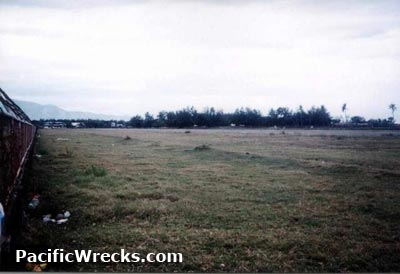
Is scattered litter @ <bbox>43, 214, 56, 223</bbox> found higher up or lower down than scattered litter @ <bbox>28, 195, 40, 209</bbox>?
lower down

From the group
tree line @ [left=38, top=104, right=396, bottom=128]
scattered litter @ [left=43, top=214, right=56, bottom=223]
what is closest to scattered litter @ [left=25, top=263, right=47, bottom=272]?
scattered litter @ [left=43, top=214, right=56, bottom=223]

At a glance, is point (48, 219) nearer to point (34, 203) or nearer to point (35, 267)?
point (34, 203)

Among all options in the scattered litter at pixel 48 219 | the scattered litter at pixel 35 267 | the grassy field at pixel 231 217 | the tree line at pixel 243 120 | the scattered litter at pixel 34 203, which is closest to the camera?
the scattered litter at pixel 35 267

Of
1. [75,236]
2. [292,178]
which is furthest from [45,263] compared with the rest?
[292,178]

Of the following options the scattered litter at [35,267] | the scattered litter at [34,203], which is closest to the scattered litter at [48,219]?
the scattered litter at [34,203]

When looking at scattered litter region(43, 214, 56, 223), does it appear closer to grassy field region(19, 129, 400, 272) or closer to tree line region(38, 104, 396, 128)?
grassy field region(19, 129, 400, 272)

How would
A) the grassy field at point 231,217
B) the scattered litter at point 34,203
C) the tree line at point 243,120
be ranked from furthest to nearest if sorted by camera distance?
the tree line at point 243,120
the scattered litter at point 34,203
the grassy field at point 231,217

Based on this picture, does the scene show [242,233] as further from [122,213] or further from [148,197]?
[148,197]

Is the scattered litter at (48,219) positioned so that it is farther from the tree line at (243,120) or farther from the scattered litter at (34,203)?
the tree line at (243,120)

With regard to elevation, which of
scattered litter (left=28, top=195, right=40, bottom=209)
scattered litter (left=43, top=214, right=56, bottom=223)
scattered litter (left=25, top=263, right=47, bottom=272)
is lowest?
scattered litter (left=25, top=263, right=47, bottom=272)

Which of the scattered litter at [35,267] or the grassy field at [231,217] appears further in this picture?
the grassy field at [231,217]

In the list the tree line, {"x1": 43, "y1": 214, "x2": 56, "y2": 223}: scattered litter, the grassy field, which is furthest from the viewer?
the tree line

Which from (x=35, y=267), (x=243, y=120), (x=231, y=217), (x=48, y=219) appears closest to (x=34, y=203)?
(x=48, y=219)

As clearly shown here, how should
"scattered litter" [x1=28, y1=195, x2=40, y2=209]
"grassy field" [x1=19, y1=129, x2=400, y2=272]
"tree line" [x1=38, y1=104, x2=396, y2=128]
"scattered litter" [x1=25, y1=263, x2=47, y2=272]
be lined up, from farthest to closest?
"tree line" [x1=38, y1=104, x2=396, y2=128], "scattered litter" [x1=28, y1=195, x2=40, y2=209], "grassy field" [x1=19, y1=129, x2=400, y2=272], "scattered litter" [x1=25, y1=263, x2=47, y2=272]
